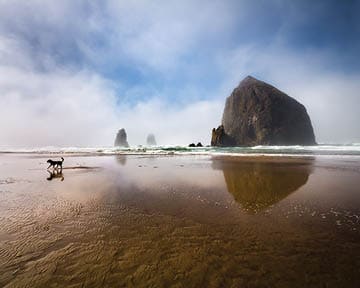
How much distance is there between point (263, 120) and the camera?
110438mm

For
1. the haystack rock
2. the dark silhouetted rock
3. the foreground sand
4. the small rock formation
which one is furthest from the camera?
the small rock formation

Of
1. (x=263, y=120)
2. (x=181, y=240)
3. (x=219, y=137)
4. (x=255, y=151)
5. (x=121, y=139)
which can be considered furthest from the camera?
(x=121, y=139)

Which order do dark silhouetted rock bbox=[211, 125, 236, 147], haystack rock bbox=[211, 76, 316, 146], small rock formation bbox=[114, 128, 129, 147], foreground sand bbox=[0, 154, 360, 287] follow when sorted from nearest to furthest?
foreground sand bbox=[0, 154, 360, 287] < dark silhouetted rock bbox=[211, 125, 236, 147] < haystack rock bbox=[211, 76, 316, 146] < small rock formation bbox=[114, 128, 129, 147]

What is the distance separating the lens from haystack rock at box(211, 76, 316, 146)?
107250 mm

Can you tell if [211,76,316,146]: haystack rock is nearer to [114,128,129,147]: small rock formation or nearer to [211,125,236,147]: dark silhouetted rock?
[211,125,236,147]: dark silhouetted rock

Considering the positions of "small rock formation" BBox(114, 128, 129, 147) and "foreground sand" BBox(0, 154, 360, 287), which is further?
"small rock formation" BBox(114, 128, 129, 147)

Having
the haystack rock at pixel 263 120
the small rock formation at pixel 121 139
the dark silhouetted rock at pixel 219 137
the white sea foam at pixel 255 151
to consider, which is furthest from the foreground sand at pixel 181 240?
the small rock formation at pixel 121 139

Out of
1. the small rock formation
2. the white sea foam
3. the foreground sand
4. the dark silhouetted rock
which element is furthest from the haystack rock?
the small rock formation

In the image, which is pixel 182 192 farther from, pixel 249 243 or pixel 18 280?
pixel 18 280

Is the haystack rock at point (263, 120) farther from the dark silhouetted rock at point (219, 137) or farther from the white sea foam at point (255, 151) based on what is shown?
the white sea foam at point (255, 151)

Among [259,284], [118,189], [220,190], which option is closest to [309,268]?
[259,284]

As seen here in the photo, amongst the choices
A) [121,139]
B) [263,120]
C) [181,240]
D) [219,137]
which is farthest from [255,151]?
[121,139]

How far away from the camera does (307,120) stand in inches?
4808

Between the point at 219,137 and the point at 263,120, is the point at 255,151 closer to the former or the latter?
the point at 219,137
